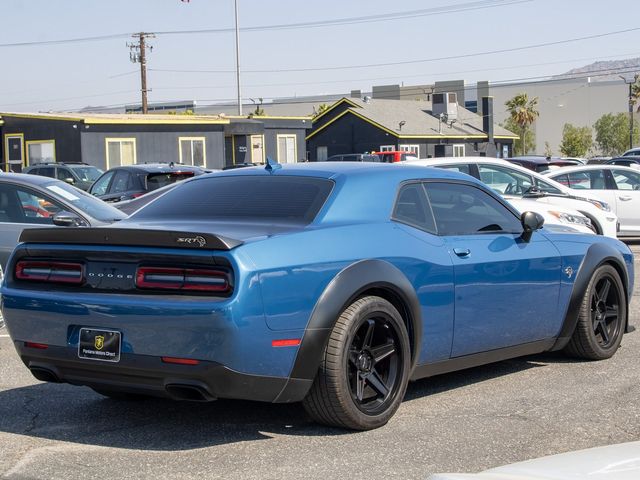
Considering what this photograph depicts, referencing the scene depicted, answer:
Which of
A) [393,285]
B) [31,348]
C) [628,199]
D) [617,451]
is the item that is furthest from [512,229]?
[628,199]

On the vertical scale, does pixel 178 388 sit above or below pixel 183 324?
below

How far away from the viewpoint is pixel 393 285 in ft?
19.1

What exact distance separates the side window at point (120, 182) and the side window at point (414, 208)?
12.7m

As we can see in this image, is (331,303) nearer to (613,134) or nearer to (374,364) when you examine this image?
(374,364)

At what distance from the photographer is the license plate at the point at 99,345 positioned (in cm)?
534

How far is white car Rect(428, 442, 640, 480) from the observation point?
2.60 meters

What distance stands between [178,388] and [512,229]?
2.86 meters

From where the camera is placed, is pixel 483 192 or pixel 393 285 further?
pixel 483 192

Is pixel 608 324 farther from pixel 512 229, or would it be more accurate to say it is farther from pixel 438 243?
pixel 438 243

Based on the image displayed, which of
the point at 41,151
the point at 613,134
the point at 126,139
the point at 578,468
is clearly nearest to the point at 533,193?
the point at 578,468

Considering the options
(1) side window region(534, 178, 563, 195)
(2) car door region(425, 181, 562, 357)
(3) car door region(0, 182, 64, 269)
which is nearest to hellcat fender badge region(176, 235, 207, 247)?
(2) car door region(425, 181, 562, 357)

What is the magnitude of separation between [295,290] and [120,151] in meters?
37.2

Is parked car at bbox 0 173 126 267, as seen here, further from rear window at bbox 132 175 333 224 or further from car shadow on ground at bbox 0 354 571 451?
rear window at bbox 132 175 333 224

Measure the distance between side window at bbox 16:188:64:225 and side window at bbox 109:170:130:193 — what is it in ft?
25.2
